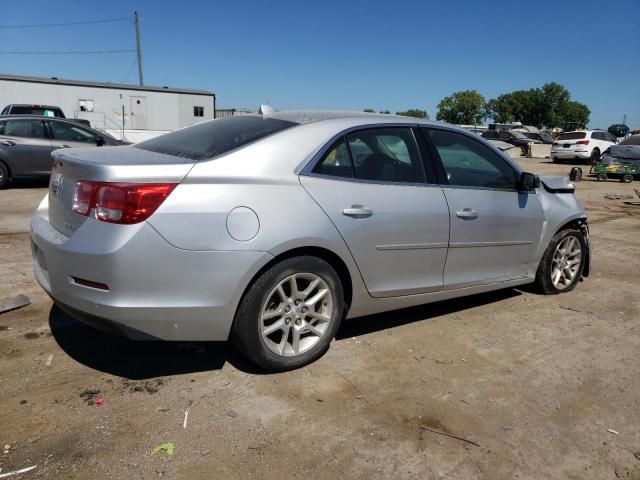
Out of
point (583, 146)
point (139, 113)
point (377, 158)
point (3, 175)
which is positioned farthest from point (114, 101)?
point (377, 158)

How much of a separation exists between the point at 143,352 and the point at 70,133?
8.96 m

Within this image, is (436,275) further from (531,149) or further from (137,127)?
(137,127)

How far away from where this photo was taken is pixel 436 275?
12.5 ft

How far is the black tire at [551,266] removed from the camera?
4.70 meters

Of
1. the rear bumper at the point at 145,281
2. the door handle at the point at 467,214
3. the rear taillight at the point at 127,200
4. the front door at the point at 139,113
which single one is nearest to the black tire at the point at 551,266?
the door handle at the point at 467,214

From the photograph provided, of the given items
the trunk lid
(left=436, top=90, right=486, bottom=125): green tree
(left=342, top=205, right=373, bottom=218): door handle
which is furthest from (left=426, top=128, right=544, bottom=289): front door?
(left=436, top=90, right=486, bottom=125): green tree

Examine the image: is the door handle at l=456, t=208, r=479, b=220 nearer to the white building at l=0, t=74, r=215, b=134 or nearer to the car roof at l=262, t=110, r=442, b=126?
the car roof at l=262, t=110, r=442, b=126

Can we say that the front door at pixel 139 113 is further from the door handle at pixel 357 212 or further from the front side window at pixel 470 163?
the door handle at pixel 357 212

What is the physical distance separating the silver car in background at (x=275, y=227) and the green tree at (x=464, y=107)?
86.1m

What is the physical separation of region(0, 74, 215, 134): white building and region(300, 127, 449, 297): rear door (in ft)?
101

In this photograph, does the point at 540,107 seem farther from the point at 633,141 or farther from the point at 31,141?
the point at 31,141

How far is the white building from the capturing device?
34.4 metres

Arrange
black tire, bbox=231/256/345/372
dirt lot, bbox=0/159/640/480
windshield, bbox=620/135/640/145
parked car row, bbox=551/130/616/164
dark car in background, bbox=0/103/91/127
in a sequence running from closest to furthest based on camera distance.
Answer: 1. dirt lot, bbox=0/159/640/480
2. black tire, bbox=231/256/345/372
3. dark car in background, bbox=0/103/91/127
4. windshield, bbox=620/135/640/145
5. parked car row, bbox=551/130/616/164

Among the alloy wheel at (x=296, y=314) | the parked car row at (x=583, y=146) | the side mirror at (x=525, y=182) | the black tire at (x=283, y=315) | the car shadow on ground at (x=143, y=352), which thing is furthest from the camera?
the parked car row at (x=583, y=146)
